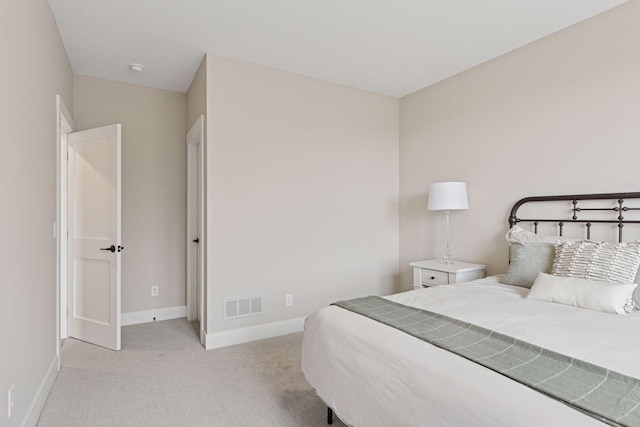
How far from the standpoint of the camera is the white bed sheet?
1038 millimetres

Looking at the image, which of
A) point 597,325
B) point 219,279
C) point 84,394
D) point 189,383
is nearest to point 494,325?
point 597,325

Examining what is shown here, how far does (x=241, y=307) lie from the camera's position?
3.28 m

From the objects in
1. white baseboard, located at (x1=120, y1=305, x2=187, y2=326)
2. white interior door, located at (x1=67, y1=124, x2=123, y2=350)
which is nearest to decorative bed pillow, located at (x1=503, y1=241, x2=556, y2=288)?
white interior door, located at (x1=67, y1=124, x2=123, y2=350)

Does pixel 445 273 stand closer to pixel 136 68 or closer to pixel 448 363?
pixel 448 363

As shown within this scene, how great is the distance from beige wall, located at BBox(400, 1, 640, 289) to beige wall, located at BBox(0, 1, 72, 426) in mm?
3412

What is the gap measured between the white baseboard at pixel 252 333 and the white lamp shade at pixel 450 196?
1.80 metres

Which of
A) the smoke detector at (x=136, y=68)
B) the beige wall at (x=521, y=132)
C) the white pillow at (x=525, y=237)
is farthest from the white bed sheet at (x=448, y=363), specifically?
the smoke detector at (x=136, y=68)

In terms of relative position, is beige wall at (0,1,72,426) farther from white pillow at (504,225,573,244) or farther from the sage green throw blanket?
white pillow at (504,225,573,244)

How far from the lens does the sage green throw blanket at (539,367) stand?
3.08 ft

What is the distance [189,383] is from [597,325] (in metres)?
2.49

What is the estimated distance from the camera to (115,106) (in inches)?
149

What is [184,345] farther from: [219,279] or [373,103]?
[373,103]

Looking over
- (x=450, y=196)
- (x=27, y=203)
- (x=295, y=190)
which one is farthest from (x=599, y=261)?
(x=27, y=203)

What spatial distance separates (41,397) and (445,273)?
3.05 m
